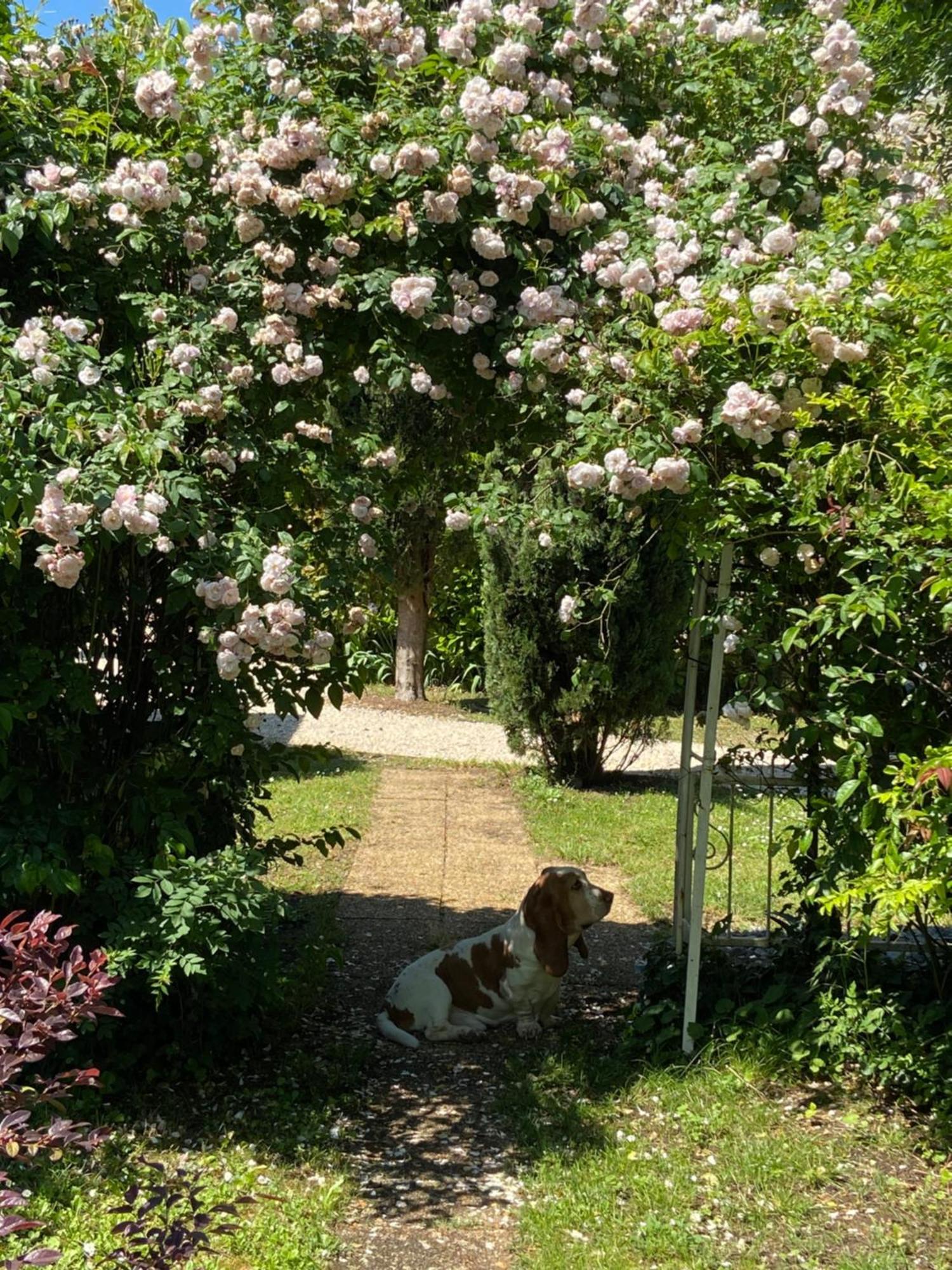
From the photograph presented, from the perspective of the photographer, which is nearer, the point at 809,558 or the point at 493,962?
the point at 809,558

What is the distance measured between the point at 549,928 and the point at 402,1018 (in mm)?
634

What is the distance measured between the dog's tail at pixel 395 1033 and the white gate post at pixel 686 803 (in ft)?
3.39

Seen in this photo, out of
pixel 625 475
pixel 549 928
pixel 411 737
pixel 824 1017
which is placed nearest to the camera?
pixel 625 475

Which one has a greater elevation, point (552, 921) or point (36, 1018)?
point (36, 1018)

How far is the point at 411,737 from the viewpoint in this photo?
12.2 meters

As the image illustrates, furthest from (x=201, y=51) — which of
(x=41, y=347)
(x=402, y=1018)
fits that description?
(x=402, y=1018)

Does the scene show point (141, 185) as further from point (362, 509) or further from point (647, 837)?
point (647, 837)

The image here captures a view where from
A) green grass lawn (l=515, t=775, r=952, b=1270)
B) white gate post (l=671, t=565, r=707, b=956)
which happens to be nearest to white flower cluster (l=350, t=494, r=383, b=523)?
white gate post (l=671, t=565, r=707, b=956)

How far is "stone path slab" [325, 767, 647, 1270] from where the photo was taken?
10.9 feet

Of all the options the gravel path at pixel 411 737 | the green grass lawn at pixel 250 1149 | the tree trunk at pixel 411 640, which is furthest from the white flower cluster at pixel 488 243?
the tree trunk at pixel 411 640

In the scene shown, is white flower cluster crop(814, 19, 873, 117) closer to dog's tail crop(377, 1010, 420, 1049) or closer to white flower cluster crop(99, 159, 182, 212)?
white flower cluster crop(99, 159, 182, 212)

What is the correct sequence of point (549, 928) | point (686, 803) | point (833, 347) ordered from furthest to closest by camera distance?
1. point (686, 803)
2. point (549, 928)
3. point (833, 347)

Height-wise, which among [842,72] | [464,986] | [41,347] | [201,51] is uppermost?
[842,72]

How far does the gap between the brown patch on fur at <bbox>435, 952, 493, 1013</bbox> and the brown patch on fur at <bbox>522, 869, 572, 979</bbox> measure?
26 centimetres
